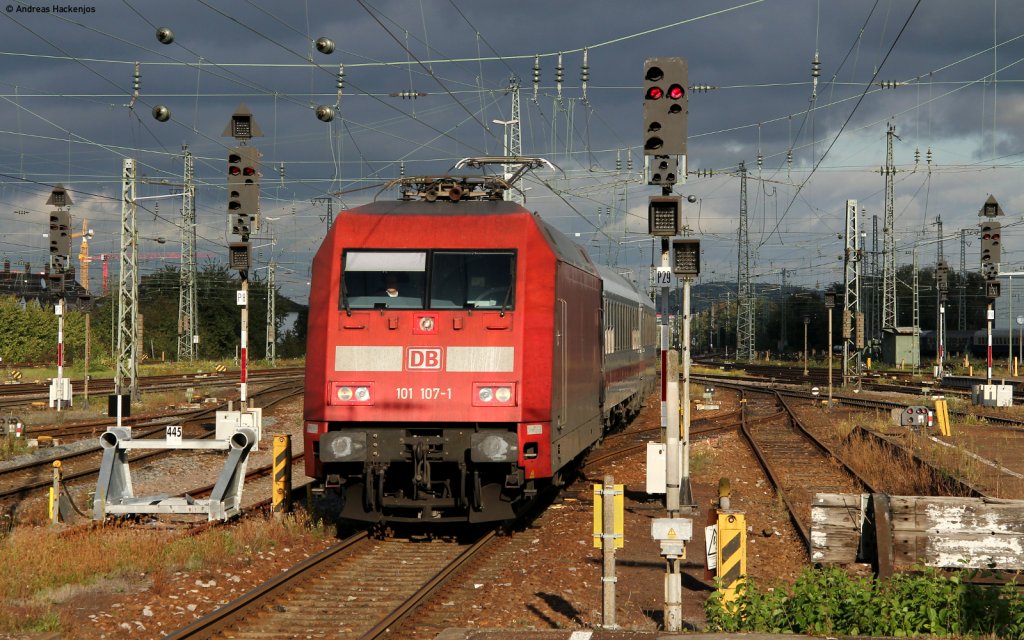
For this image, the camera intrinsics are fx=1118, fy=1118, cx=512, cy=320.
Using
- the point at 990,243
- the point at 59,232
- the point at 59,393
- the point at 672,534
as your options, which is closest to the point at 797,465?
the point at 672,534

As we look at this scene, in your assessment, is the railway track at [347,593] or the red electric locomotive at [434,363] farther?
the red electric locomotive at [434,363]

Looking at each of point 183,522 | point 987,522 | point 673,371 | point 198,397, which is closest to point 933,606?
point 987,522

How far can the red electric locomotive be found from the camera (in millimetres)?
12555

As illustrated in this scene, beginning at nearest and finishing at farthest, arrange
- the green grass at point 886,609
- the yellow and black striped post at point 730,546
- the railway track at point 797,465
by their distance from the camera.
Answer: the green grass at point 886,609
the yellow and black striped post at point 730,546
the railway track at point 797,465

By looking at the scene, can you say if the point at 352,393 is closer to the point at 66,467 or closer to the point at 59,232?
the point at 66,467

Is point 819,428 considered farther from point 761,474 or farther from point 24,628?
point 24,628

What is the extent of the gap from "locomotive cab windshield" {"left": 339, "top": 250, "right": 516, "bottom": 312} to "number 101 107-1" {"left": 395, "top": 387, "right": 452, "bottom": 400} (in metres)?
0.99

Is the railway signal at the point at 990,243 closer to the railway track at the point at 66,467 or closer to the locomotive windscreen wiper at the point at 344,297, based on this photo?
the railway track at the point at 66,467

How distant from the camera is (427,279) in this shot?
13.1m

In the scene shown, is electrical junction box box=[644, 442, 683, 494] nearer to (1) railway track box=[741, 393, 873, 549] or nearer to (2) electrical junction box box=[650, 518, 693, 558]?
(1) railway track box=[741, 393, 873, 549]

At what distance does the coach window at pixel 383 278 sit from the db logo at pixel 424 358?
62 centimetres

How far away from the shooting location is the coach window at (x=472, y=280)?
42.6 feet

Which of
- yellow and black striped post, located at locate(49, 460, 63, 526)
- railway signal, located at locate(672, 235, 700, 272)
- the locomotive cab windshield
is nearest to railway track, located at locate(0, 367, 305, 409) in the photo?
yellow and black striped post, located at locate(49, 460, 63, 526)

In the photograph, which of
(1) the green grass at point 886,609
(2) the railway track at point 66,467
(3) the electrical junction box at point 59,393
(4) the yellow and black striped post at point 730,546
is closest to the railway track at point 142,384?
(3) the electrical junction box at point 59,393
